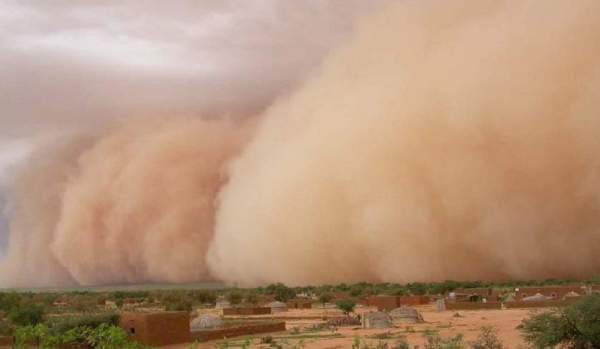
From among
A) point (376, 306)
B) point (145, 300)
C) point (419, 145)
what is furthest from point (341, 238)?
point (376, 306)

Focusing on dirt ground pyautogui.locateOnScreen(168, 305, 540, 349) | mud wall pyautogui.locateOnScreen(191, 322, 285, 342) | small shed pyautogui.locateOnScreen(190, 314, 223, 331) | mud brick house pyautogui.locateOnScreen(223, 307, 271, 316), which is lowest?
dirt ground pyautogui.locateOnScreen(168, 305, 540, 349)

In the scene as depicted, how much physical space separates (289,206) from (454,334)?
24.6 m

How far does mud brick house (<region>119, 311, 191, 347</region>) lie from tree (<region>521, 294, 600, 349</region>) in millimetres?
6841

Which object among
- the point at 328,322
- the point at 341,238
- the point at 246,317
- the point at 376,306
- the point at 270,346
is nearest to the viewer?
the point at 270,346

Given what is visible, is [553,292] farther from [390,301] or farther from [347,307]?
[347,307]

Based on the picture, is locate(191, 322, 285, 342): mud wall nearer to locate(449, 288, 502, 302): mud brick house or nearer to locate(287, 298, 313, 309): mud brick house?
locate(449, 288, 502, 302): mud brick house

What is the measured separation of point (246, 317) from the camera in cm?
2128

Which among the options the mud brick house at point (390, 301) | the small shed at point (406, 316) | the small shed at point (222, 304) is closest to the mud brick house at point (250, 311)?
the mud brick house at point (390, 301)

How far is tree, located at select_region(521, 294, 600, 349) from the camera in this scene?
359 inches

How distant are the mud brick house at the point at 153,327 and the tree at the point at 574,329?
Answer: 6.84m

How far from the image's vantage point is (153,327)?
14.0 m

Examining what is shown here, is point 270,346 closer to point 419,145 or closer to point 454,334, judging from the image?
point 454,334

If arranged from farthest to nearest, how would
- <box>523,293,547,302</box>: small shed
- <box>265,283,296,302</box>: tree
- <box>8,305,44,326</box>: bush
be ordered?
1. <box>265,283,296,302</box>: tree
2. <box>523,293,547,302</box>: small shed
3. <box>8,305,44,326</box>: bush

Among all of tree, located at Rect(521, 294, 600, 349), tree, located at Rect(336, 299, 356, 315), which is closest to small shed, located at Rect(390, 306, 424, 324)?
tree, located at Rect(336, 299, 356, 315)
